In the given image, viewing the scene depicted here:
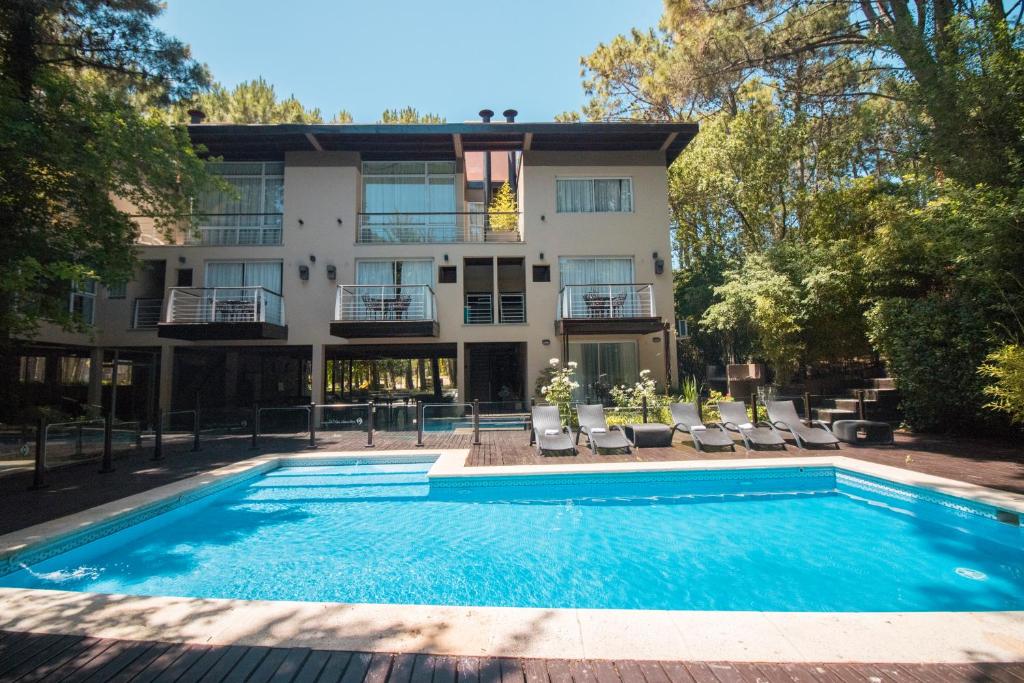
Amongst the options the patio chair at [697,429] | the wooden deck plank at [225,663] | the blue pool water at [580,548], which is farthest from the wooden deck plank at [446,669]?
the patio chair at [697,429]

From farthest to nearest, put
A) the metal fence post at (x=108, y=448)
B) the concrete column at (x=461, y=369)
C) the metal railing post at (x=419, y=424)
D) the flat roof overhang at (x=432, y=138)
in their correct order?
the concrete column at (x=461, y=369)
the flat roof overhang at (x=432, y=138)
the metal railing post at (x=419, y=424)
the metal fence post at (x=108, y=448)

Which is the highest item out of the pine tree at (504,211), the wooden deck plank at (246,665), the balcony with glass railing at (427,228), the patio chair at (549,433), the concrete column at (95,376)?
→ the pine tree at (504,211)

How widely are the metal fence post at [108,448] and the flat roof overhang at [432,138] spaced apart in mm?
9645

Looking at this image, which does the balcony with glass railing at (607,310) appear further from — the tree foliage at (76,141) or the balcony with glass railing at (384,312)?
the tree foliage at (76,141)

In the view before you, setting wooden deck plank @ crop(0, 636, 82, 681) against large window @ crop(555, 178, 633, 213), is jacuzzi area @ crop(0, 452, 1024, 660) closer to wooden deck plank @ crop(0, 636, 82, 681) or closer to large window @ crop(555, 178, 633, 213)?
wooden deck plank @ crop(0, 636, 82, 681)

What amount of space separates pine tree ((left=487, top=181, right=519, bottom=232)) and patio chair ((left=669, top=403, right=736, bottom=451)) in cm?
811

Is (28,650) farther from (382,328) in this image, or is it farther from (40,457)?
(382,328)

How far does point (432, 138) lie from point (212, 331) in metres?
8.17

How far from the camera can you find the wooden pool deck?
219 centimetres

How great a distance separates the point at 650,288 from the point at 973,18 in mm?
7605

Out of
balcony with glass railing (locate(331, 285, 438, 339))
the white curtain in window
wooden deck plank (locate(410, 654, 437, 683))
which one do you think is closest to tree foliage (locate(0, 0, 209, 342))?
balcony with glass railing (locate(331, 285, 438, 339))

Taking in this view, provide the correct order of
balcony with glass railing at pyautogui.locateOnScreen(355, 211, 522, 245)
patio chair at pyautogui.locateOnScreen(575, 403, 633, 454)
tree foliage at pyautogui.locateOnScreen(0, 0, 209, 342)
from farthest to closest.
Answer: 1. balcony with glass railing at pyautogui.locateOnScreen(355, 211, 522, 245)
2. patio chair at pyautogui.locateOnScreen(575, 403, 633, 454)
3. tree foliage at pyautogui.locateOnScreen(0, 0, 209, 342)

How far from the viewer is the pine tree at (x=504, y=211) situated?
15.5 metres

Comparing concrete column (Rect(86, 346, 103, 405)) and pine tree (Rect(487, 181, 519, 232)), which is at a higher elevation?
pine tree (Rect(487, 181, 519, 232))
